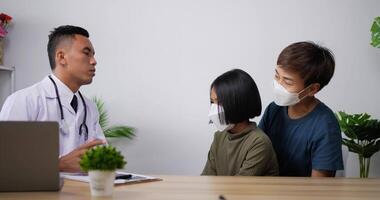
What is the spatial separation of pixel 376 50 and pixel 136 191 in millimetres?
2858

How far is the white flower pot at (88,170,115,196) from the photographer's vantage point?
1.21m

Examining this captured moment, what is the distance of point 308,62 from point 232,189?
0.96 meters

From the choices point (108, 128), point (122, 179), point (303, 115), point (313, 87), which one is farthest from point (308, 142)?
point (108, 128)

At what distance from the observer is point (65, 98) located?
7.40 ft

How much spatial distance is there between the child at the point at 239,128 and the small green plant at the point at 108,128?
5.04 ft

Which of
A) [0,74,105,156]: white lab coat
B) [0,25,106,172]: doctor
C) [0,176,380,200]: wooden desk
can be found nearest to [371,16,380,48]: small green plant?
[0,176,380,200]: wooden desk

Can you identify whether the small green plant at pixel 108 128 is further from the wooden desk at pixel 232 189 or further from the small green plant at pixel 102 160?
the small green plant at pixel 102 160

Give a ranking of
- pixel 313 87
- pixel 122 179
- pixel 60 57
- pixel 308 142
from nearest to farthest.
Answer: pixel 122 179 < pixel 308 142 < pixel 313 87 < pixel 60 57

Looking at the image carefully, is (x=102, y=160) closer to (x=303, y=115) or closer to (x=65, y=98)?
(x=65, y=98)

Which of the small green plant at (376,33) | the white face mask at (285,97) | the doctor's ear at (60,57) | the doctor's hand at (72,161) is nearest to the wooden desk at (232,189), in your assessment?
the doctor's hand at (72,161)

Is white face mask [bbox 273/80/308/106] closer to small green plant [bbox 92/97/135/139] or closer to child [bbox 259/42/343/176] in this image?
child [bbox 259/42/343/176]

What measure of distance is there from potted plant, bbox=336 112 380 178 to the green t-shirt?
1385 mm

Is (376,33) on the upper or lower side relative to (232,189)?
upper

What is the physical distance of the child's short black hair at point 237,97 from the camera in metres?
2.04
